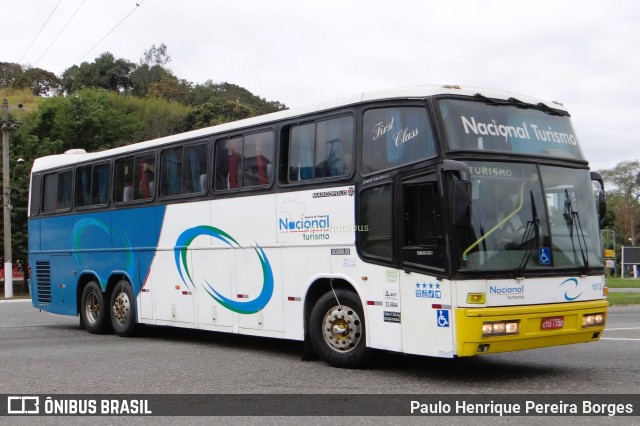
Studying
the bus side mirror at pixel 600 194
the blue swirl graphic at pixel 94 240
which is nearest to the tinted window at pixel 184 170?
the blue swirl graphic at pixel 94 240

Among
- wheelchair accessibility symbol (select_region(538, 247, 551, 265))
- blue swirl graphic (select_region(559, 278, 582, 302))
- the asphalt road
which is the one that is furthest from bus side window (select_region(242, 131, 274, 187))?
blue swirl graphic (select_region(559, 278, 582, 302))

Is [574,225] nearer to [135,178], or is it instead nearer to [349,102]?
[349,102]

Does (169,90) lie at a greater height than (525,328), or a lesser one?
greater

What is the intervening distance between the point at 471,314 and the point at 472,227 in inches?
37.7

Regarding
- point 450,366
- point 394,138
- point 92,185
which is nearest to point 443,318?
point 450,366

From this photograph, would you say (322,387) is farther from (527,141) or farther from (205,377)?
(527,141)

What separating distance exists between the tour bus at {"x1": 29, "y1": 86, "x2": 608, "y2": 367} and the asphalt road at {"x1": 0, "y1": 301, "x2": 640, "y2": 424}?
452mm

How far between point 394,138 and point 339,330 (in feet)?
8.58

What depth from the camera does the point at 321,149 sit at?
11078 mm

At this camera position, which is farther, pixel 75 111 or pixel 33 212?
pixel 75 111

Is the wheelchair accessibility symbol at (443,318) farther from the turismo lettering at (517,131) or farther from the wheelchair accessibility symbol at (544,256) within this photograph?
the turismo lettering at (517,131)

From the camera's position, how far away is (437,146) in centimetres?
923

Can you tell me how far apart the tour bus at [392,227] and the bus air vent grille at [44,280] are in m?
4.83

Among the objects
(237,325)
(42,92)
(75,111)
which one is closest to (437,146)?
(237,325)
